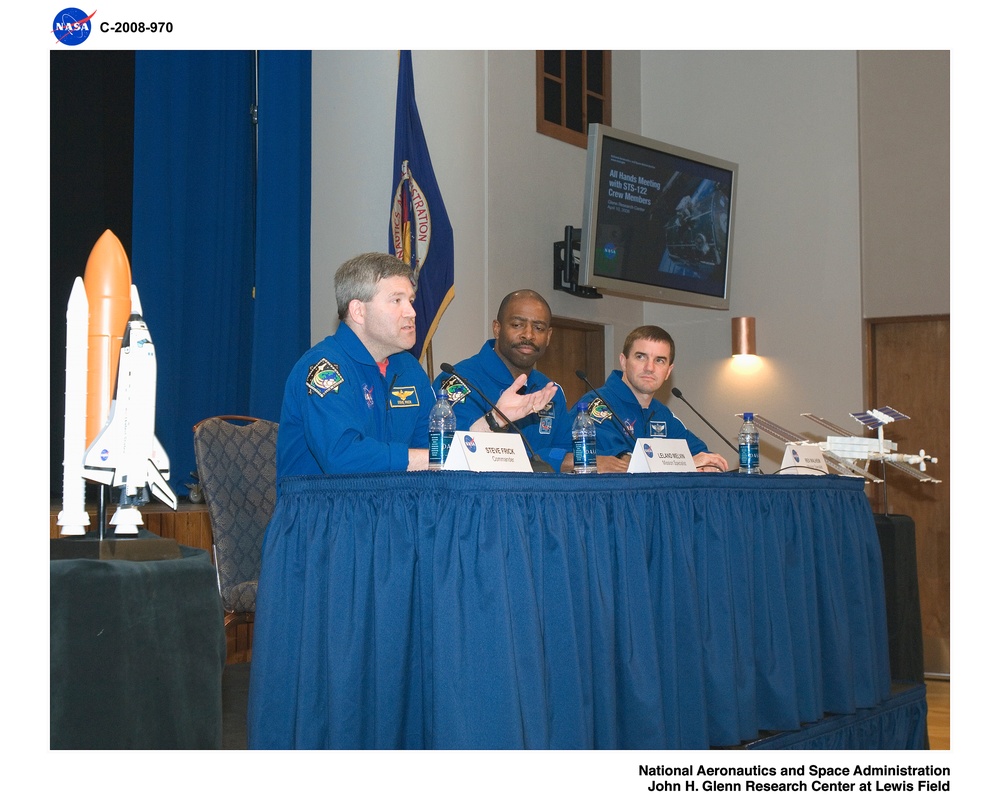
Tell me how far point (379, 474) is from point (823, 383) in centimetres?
484

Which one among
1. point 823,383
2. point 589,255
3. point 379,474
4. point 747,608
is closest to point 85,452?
point 379,474

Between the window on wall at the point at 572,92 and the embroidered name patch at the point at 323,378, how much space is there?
13.2 feet

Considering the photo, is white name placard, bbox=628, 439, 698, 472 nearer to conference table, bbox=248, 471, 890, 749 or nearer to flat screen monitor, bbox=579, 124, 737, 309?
conference table, bbox=248, 471, 890, 749

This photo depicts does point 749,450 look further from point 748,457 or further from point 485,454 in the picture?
point 485,454

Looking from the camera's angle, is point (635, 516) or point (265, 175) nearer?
point (635, 516)

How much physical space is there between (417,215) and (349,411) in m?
2.79

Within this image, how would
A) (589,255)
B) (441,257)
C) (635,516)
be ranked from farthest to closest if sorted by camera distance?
1. (589,255)
2. (441,257)
3. (635,516)

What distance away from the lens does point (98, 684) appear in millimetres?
1582

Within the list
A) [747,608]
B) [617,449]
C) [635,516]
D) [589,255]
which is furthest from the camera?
[589,255]

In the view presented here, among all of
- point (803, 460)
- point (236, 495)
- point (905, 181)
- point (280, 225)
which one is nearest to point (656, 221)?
point (905, 181)

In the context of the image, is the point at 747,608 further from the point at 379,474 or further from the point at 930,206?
the point at 930,206

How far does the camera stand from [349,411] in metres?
2.55

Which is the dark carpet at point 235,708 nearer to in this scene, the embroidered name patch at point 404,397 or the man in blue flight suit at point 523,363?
the embroidered name patch at point 404,397
